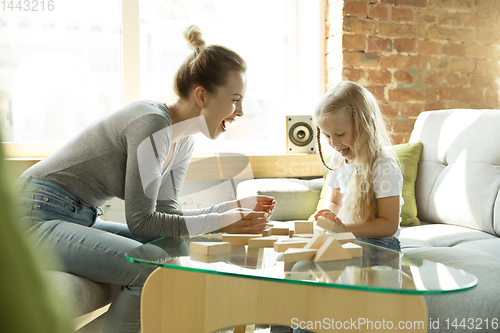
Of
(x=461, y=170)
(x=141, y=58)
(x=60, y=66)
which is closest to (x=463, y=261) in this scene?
(x=461, y=170)

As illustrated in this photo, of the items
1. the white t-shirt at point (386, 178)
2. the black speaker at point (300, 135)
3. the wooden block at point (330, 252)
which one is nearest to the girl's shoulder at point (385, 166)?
the white t-shirt at point (386, 178)

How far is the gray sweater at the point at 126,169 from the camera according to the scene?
4.38 ft

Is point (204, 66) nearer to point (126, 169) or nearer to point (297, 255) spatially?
point (126, 169)

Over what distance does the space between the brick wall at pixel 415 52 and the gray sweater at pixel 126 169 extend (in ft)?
6.63

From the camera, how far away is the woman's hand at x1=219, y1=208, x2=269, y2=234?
52.7 inches

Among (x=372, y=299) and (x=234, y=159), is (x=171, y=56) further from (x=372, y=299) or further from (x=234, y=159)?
(x=372, y=299)

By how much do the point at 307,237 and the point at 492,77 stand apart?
116 inches

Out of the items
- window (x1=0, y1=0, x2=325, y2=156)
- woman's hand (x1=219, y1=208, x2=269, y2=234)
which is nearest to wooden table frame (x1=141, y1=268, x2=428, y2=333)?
woman's hand (x1=219, y1=208, x2=269, y2=234)

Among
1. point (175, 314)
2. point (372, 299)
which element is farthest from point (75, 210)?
point (372, 299)

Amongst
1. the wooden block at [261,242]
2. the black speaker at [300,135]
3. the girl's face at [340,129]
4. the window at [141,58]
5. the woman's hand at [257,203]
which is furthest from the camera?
the black speaker at [300,135]

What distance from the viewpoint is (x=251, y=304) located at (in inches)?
41.0

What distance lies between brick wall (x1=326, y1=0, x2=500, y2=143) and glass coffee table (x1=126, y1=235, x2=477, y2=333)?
221cm

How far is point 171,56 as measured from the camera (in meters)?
3.23

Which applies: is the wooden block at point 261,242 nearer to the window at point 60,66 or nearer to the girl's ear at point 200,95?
the girl's ear at point 200,95
